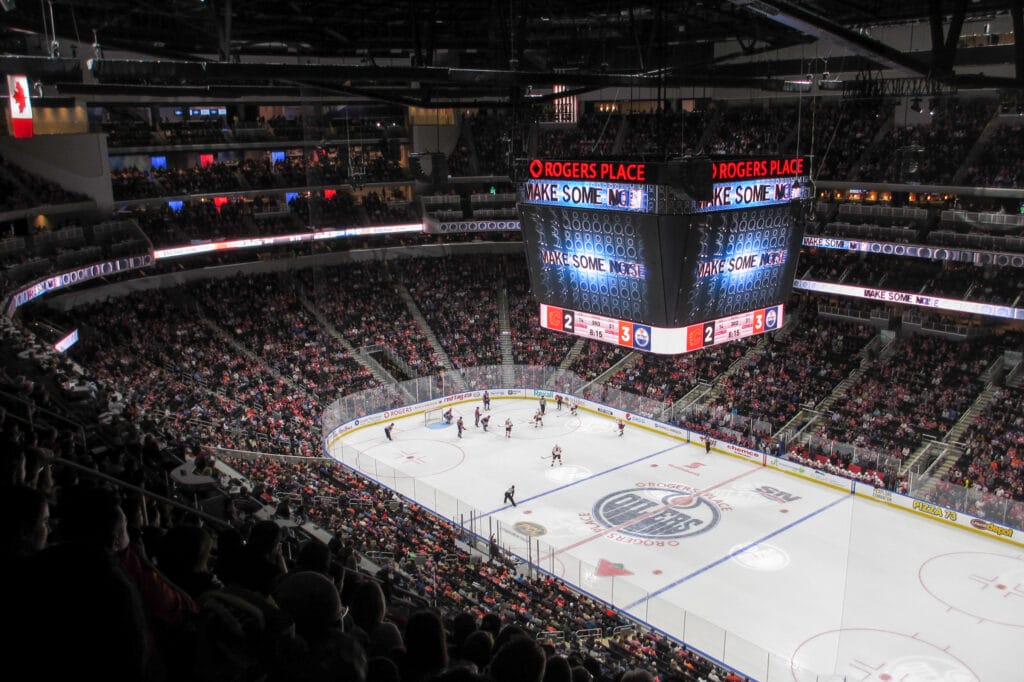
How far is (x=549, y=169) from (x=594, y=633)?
1007 cm

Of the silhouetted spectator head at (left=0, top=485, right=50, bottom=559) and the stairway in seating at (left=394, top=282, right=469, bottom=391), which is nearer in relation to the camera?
the silhouetted spectator head at (left=0, top=485, right=50, bottom=559)

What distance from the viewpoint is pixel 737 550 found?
22641mm

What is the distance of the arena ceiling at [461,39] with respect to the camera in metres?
15.9

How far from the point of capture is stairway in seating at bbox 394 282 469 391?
122ft

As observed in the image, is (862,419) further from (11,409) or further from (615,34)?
(11,409)

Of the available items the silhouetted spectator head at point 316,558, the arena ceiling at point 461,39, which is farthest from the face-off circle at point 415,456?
the silhouetted spectator head at point 316,558

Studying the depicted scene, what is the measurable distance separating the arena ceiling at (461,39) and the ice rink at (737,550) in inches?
433

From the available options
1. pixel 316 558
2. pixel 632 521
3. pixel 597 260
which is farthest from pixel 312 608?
pixel 632 521

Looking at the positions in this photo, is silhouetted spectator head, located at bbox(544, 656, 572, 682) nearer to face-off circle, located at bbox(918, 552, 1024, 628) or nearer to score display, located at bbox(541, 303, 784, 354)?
score display, located at bbox(541, 303, 784, 354)

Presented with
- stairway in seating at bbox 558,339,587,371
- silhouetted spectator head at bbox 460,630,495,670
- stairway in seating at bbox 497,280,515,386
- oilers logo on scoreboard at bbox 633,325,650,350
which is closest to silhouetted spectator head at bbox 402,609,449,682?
silhouetted spectator head at bbox 460,630,495,670

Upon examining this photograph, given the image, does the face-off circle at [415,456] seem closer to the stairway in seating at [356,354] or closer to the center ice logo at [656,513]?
the stairway in seating at [356,354]

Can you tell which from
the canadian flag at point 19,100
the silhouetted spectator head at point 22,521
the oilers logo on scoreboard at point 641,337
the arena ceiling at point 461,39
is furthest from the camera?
the oilers logo on scoreboard at point 641,337

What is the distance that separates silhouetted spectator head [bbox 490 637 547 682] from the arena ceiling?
11.9 metres

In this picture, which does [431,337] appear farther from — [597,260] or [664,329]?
[664,329]
